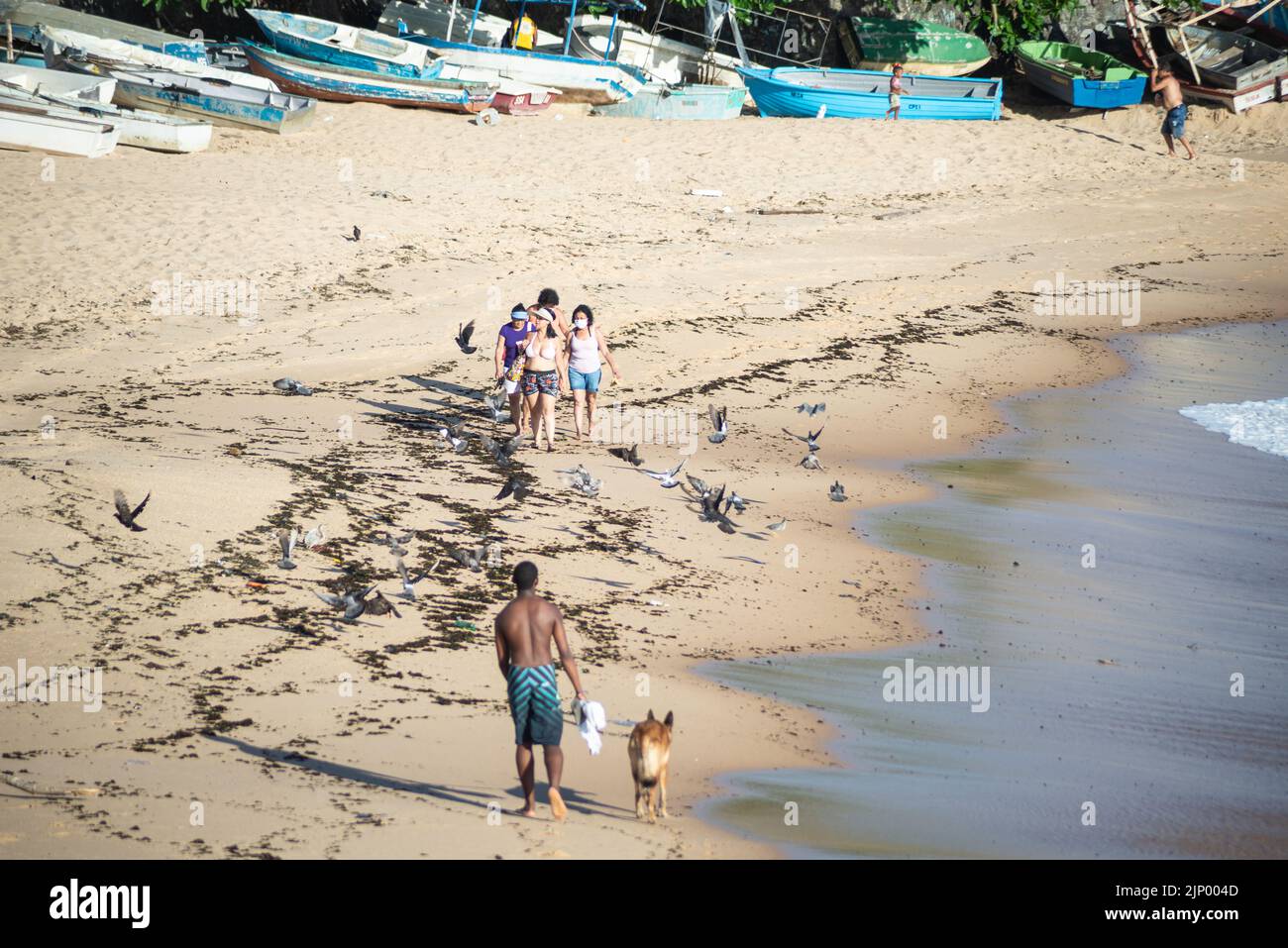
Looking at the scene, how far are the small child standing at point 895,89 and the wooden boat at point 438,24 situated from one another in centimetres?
862

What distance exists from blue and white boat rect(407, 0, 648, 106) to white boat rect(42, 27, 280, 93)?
4447 millimetres

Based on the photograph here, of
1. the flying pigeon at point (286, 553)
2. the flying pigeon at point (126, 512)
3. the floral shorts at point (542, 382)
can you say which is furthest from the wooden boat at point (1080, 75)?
the flying pigeon at point (126, 512)

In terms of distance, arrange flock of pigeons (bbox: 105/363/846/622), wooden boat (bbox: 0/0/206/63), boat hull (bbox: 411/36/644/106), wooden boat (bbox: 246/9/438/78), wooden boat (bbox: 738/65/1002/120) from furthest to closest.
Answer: wooden boat (bbox: 0/0/206/63)
boat hull (bbox: 411/36/644/106)
wooden boat (bbox: 738/65/1002/120)
wooden boat (bbox: 246/9/438/78)
flock of pigeons (bbox: 105/363/846/622)

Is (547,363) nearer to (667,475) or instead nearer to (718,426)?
(667,475)

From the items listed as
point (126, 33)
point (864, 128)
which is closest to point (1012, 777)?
point (864, 128)

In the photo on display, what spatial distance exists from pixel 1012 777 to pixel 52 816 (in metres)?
5.19

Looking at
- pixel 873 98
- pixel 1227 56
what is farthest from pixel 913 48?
pixel 1227 56

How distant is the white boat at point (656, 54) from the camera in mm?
30047

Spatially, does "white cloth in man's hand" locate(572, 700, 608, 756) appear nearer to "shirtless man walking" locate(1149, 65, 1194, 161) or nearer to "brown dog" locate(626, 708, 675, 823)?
"brown dog" locate(626, 708, 675, 823)

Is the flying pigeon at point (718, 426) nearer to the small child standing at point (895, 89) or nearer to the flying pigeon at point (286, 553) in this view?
the flying pigeon at point (286, 553)

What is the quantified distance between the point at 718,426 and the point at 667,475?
44.0 inches

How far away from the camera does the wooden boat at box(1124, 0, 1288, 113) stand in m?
27.5
